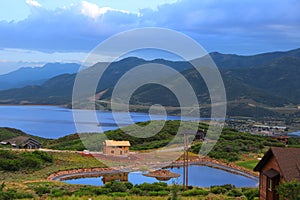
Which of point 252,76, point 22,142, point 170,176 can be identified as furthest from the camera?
point 252,76

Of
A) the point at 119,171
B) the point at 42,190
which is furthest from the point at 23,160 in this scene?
the point at 42,190

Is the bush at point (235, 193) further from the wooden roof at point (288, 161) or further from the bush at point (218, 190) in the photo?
the wooden roof at point (288, 161)

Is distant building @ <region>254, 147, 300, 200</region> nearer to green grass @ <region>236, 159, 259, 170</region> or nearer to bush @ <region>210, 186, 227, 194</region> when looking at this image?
bush @ <region>210, 186, 227, 194</region>

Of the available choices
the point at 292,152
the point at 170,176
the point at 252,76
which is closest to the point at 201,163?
the point at 170,176

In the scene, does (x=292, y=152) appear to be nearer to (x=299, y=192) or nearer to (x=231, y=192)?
(x=299, y=192)

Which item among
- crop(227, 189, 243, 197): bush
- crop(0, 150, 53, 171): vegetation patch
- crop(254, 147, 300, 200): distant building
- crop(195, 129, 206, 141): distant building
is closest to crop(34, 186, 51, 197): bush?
crop(227, 189, 243, 197): bush

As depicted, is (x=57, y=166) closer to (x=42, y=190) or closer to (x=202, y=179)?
(x=202, y=179)

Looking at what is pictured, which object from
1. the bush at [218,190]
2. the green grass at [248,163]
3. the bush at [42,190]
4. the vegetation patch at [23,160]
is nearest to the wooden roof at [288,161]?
the bush at [218,190]
